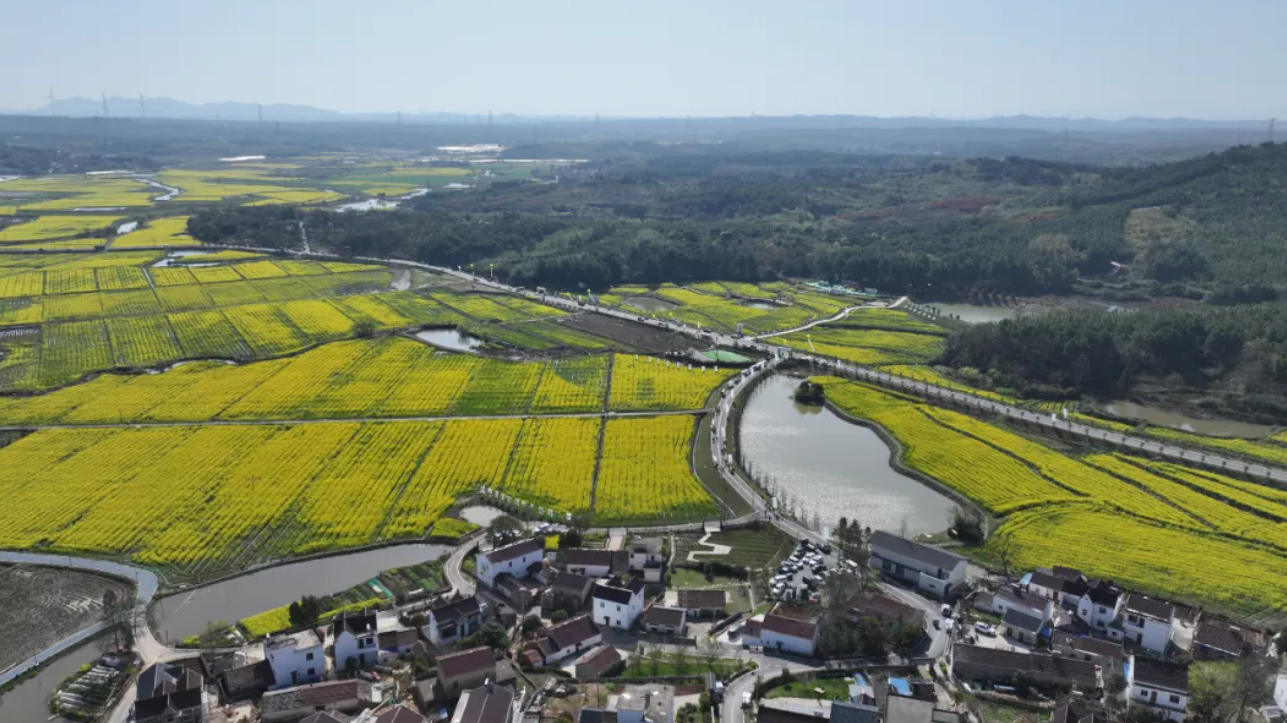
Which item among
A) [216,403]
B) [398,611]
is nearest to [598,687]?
[398,611]

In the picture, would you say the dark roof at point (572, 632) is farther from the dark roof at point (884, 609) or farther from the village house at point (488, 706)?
the dark roof at point (884, 609)

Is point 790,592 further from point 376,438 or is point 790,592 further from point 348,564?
point 376,438

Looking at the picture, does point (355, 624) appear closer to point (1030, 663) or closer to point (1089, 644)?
point (1030, 663)

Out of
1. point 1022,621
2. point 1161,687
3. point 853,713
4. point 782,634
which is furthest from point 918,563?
point 853,713

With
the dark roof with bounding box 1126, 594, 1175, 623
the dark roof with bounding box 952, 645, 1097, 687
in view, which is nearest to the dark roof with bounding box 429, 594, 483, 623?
the dark roof with bounding box 952, 645, 1097, 687

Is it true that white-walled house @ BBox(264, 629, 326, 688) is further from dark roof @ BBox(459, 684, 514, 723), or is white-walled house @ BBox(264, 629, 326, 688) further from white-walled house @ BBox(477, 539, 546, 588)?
white-walled house @ BBox(477, 539, 546, 588)

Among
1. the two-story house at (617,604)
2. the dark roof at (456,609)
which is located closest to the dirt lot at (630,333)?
the two-story house at (617,604)
